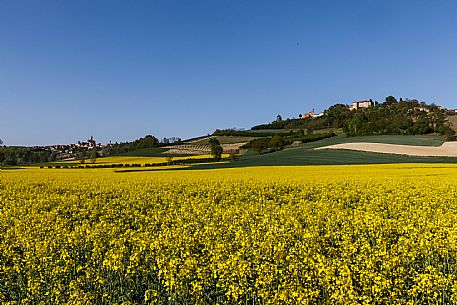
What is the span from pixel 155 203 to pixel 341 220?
865cm

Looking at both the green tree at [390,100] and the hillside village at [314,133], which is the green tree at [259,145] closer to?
the hillside village at [314,133]

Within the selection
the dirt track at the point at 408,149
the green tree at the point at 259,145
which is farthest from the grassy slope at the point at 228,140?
the dirt track at the point at 408,149

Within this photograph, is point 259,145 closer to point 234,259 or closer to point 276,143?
point 276,143

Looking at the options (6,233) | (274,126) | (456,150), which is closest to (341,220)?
(6,233)

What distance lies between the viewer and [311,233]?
9.51 m

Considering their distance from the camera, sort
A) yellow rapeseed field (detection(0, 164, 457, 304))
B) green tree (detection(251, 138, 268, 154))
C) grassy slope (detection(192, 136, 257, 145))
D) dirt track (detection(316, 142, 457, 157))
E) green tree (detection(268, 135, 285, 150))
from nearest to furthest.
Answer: yellow rapeseed field (detection(0, 164, 457, 304)) → dirt track (detection(316, 142, 457, 157)) → green tree (detection(251, 138, 268, 154)) → green tree (detection(268, 135, 285, 150)) → grassy slope (detection(192, 136, 257, 145))

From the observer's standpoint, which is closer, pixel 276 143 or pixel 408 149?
pixel 408 149

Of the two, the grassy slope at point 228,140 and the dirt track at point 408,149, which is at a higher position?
the grassy slope at point 228,140

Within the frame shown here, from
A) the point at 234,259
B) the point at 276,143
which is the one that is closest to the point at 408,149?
the point at 276,143

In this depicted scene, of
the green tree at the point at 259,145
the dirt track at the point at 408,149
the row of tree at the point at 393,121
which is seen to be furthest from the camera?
the row of tree at the point at 393,121

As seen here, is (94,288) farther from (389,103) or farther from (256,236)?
(389,103)

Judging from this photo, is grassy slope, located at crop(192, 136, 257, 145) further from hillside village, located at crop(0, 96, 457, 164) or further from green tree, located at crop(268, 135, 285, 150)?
green tree, located at crop(268, 135, 285, 150)

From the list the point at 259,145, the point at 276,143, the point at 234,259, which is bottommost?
the point at 234,259

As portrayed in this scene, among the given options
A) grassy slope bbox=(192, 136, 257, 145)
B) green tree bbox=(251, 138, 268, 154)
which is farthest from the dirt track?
grassy slope bbox=(192, 136, 257, 145)
